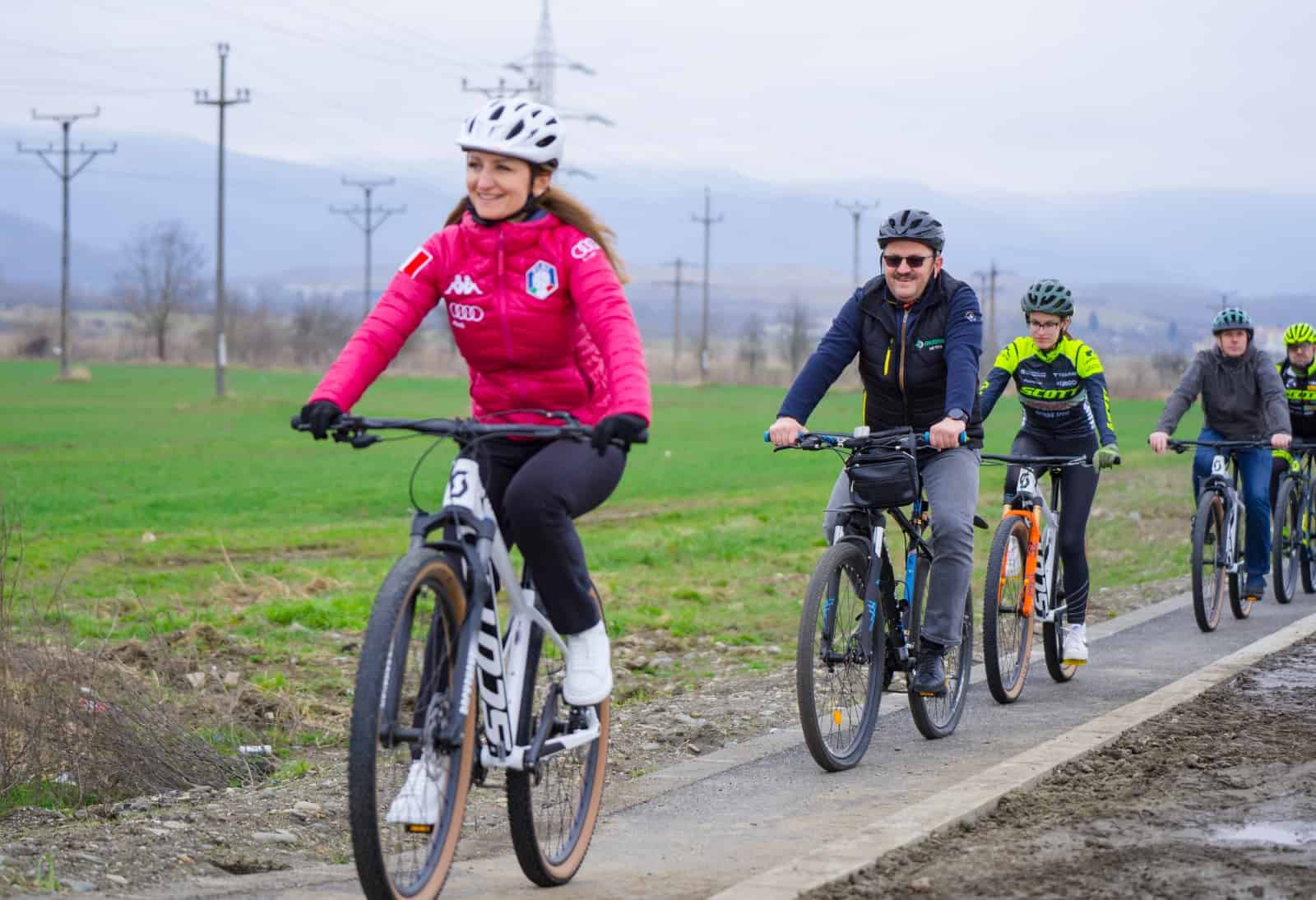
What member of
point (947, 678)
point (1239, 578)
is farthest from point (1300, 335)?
point (947, 678)

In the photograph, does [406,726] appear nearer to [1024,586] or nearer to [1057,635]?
[1024,586]

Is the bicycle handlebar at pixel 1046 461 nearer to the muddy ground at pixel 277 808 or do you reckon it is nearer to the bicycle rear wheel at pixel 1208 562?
the muddy ground at pixel 277 808

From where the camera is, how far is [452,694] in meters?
4.79

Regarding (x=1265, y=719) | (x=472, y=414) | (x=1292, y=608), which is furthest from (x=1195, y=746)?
(x=1292, y=608)

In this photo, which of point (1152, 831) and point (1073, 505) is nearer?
point (1152, 831)

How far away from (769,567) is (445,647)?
1227 cm

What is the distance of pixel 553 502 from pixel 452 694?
23.6 inches

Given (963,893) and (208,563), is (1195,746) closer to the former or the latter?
(963,893)

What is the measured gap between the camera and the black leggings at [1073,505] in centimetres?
978

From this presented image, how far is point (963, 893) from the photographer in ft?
16.1

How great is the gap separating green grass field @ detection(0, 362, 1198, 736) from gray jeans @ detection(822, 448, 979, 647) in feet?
13.2

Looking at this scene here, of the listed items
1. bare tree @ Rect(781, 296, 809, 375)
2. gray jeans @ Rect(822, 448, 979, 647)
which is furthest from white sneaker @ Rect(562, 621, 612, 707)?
bare tree @ Rect(781, 296, 809, 375)

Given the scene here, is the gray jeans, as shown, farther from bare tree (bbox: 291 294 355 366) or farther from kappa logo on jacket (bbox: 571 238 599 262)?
bare tree (bbox: 291 294 355 366)

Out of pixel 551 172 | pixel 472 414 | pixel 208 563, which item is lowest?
pixel 208 563
